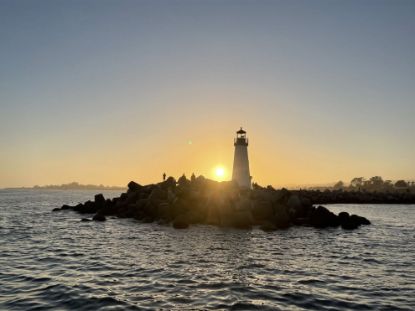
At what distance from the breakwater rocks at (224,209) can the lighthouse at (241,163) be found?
529 inches

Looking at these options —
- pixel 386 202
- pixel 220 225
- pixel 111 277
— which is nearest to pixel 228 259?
pixel 111 277

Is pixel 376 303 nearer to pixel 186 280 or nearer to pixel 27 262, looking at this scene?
pixel 186 280

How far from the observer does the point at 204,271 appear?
55.1ft

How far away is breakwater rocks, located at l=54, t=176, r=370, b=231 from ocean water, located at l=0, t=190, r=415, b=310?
4.94m

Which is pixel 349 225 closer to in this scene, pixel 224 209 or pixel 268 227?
pixel 268 227

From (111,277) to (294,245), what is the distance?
13.4 m

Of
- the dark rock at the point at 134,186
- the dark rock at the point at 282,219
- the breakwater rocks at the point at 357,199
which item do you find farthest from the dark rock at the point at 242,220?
the breakwater rocks at the point at 357,199

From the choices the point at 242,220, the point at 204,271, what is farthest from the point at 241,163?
the point at 204,271

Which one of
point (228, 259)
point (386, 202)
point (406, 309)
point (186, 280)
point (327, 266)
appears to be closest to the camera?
point (406, 309)

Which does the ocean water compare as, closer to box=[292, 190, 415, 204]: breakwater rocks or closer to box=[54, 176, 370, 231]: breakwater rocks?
box=[54, 176, 370, 231]: breakwater rocks

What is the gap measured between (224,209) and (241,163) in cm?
2163

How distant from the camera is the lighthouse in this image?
5572 cm

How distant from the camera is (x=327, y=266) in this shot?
1831 cm

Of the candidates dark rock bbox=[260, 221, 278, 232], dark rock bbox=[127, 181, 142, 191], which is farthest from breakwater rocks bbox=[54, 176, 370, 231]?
dark rock bbox=[127, 181, 142, 191]
